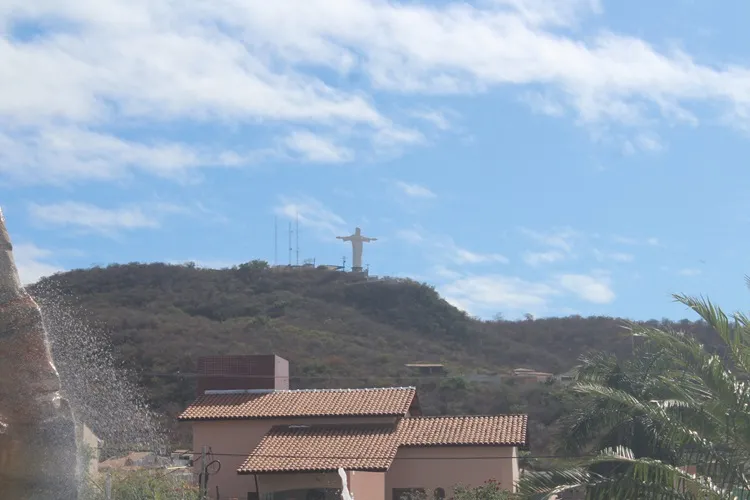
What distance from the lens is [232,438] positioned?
34594 mm

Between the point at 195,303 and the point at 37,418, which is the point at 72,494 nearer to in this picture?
the point at 37,418

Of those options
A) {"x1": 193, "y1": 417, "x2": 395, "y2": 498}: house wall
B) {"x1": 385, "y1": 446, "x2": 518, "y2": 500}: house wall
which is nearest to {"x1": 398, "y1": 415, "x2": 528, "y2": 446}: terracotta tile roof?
{"x1": 385, "y1": 446, "x2": 518, "y2": 500}: house wall

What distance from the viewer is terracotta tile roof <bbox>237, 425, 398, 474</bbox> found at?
30.1m

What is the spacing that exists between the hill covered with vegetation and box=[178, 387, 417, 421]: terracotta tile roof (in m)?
13.4

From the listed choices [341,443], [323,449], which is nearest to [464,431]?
[341,443]

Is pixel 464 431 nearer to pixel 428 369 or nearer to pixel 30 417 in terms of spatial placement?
pixel 30 417

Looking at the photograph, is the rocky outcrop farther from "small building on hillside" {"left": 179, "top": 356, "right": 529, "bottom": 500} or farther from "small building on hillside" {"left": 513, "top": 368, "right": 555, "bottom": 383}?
"small building on hillside" {"left": 513, "top": 368, "right": 555, "bottom": 383}

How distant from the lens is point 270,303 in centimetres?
8206

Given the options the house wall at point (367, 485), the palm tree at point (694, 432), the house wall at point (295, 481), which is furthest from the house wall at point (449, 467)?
the palm tree at point (694, 432)

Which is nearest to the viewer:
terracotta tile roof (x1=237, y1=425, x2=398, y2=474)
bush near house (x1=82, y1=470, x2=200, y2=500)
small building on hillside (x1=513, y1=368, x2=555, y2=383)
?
bush near house (x1=82, y1=470, x2=200, y2=500)

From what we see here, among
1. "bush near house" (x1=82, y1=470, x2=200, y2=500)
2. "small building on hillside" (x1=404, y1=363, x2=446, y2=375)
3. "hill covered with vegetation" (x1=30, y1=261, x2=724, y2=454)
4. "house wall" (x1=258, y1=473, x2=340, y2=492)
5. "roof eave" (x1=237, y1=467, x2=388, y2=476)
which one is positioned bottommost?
"house wall" (x1=258, y1=473, x2=340, y2=492)

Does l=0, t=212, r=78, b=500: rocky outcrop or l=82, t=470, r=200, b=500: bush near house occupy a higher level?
l=0, t=212, r=78, b=500: rocky outcrop

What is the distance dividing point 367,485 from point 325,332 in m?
A: 45.2

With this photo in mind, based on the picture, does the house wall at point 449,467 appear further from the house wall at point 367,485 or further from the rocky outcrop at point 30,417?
the rocky outcrop at point 30,417
